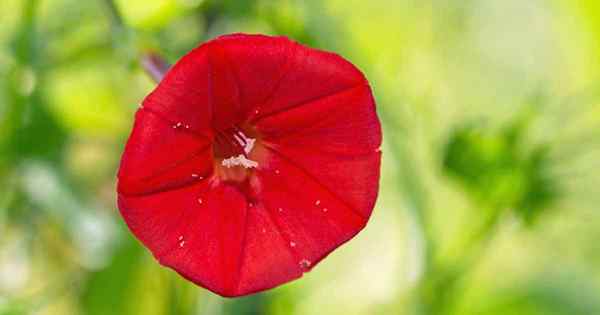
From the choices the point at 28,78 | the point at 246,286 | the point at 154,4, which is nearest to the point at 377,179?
the point at 246,286

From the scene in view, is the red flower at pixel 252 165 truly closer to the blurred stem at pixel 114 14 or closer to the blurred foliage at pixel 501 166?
the blurred stem at pixel 114 14

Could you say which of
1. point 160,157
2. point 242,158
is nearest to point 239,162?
point 242,158

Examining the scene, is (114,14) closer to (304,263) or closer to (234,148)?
(234,148)

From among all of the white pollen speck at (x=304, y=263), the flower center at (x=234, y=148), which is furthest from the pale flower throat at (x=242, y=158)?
the white pollen speck at (x=304, y=263)

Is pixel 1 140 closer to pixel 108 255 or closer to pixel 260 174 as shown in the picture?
pixel 108 255

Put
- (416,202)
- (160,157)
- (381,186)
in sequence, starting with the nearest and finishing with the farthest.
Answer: (160,157)
(416,202)
(381,186)

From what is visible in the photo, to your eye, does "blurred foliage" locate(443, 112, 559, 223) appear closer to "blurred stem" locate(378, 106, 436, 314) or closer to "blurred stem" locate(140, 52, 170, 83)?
"blurred stem" locate(378, 106, 436, 314)
